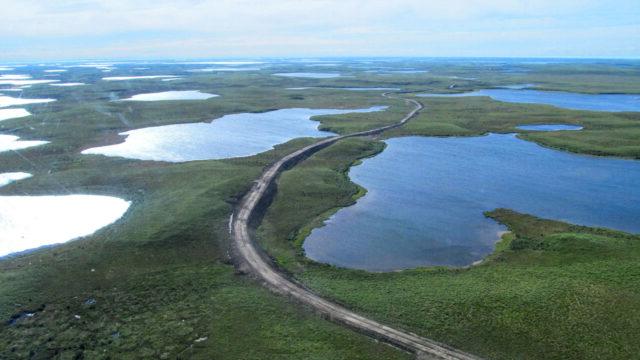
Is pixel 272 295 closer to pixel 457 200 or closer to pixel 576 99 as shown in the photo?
pixel 457 200

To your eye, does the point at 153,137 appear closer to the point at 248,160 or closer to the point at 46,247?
the point at 248,160

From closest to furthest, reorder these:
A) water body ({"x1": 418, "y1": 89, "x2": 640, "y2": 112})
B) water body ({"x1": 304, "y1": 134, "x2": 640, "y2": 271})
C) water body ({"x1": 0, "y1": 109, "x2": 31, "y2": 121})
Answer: water body ({"x1": 304, "y1": 134, "x2": 640, "y2": 271}), water body ({"x1": 0, "y1": 109, "x2": 31, "y2": 121}), water body ({"x1": 418, "y1": 89, "x2": 640, "y2": 112})

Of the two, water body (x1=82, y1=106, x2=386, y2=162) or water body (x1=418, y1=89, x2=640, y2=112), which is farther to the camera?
water body (x1=418, y1=89, x2=640, y2=112)

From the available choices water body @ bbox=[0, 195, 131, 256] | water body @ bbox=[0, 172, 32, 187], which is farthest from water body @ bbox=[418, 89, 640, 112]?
water body @ bbox=[0, 172, 32, 187]

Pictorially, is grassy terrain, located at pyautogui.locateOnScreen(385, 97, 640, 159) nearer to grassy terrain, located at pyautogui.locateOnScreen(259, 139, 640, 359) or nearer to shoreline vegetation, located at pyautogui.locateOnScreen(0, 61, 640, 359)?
shoreline vegetation, located at pyautogui.locateOnScreen(0, 61, 640, 359)

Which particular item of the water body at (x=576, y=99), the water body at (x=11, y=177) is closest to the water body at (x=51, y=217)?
the water body at (x=11, y=177)

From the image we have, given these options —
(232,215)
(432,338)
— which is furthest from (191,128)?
(432,338)
